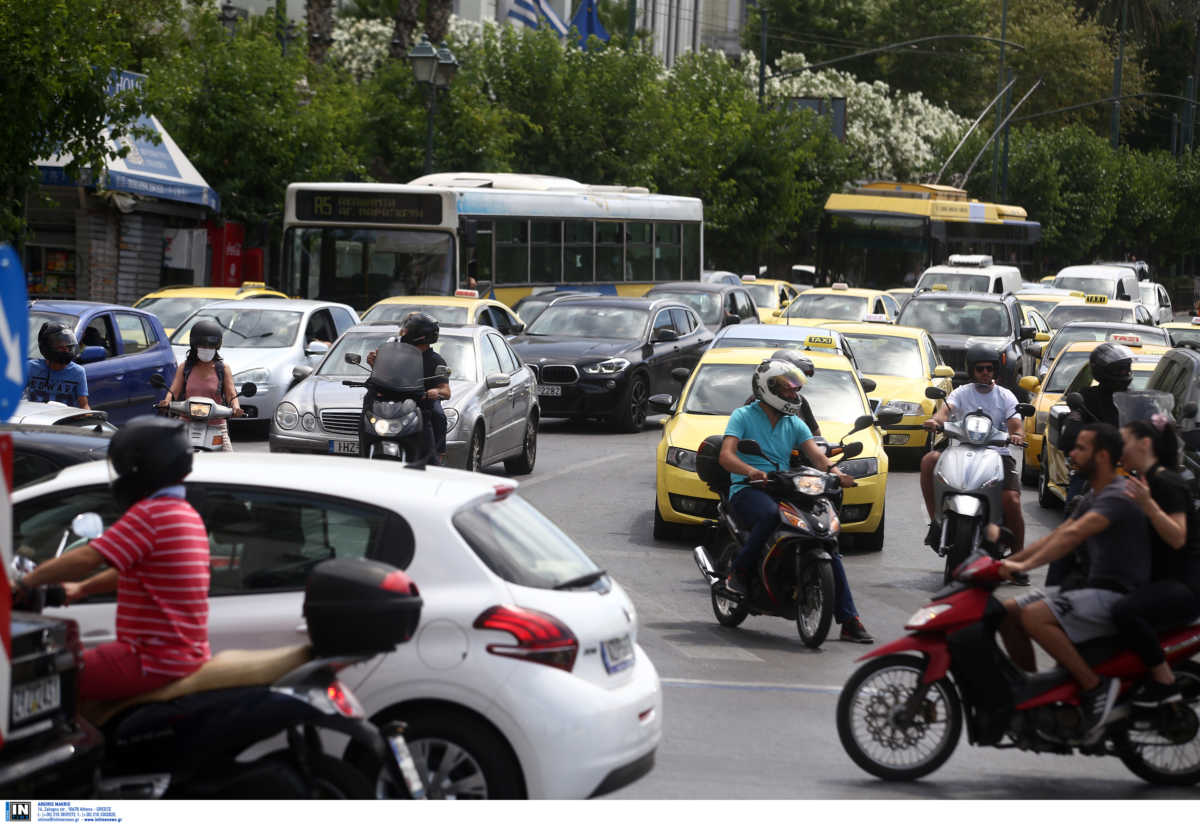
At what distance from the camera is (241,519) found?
6367 millimetres

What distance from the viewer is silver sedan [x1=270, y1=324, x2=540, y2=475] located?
53.8 ft

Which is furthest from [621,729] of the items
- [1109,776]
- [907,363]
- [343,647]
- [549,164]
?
[549,164]

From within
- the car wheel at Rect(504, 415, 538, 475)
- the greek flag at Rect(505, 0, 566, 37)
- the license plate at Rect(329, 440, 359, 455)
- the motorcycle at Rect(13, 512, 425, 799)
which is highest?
the greek flag at Rect(505, 0, 566, 37)

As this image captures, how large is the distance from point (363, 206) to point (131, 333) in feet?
21.9

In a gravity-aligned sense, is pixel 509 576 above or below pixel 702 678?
above

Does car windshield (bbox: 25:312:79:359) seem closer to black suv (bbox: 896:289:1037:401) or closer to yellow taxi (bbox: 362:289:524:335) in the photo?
yellow taxi (bbox: 362:289:524:335)

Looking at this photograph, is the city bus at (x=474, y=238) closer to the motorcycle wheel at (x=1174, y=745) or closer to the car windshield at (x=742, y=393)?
the car windshield at (x=742, y=393)

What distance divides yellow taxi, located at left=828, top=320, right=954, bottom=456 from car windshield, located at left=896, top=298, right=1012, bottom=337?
226 inches

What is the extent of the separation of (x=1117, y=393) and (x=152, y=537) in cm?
850

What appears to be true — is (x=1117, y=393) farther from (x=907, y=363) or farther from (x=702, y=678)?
(x=907, y=363)

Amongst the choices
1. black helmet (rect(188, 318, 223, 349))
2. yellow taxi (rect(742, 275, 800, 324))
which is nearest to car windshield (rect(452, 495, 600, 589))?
black helmet (rect(188, 318, 223, 349))

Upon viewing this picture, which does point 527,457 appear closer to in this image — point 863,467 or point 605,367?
point 605,367

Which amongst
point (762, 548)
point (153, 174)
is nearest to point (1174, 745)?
point (762, 548)

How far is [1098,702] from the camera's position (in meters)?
7.33
